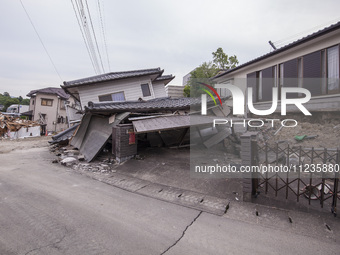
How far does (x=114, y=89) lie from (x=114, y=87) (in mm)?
145

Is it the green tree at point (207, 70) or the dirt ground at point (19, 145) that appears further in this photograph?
the green tree at point (207, 70)

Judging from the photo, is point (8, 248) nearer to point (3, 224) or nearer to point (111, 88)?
point (3, 224)

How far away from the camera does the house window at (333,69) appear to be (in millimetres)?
7625

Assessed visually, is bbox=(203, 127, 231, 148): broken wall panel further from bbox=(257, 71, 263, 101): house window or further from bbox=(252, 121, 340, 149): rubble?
bbox=(257, 71, 263, 101): house window

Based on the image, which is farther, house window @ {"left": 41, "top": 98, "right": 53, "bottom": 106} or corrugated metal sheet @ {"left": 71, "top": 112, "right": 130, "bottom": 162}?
house window @ {"left": 41, "top": 98, "right": 53, "bottom": 106}

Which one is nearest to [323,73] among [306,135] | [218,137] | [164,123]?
[306,135]

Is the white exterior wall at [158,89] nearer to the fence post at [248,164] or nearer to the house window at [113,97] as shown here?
the house window at [113,97]

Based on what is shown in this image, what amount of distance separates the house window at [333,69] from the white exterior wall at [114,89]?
10.4 m

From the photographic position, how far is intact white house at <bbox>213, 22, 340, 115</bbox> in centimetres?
770

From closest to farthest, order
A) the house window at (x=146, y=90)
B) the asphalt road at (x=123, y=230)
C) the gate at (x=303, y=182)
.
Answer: the asphalt road at (x=123, y=230) → the gate at (x=303, y=182) → the house window at (x=146, y=90)

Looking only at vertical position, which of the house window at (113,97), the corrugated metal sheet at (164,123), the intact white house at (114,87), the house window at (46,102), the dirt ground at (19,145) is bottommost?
the dirt ground at (19,145)

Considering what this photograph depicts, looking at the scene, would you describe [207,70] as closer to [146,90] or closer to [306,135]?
[146,90]

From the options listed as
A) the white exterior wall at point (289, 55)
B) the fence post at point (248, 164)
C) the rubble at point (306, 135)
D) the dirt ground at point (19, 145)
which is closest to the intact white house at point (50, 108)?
the dirt ground at point (19, 145)

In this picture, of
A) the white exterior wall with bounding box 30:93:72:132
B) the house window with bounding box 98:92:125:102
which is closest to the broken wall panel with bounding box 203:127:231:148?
the house window with bounding box 98:92:125:102
